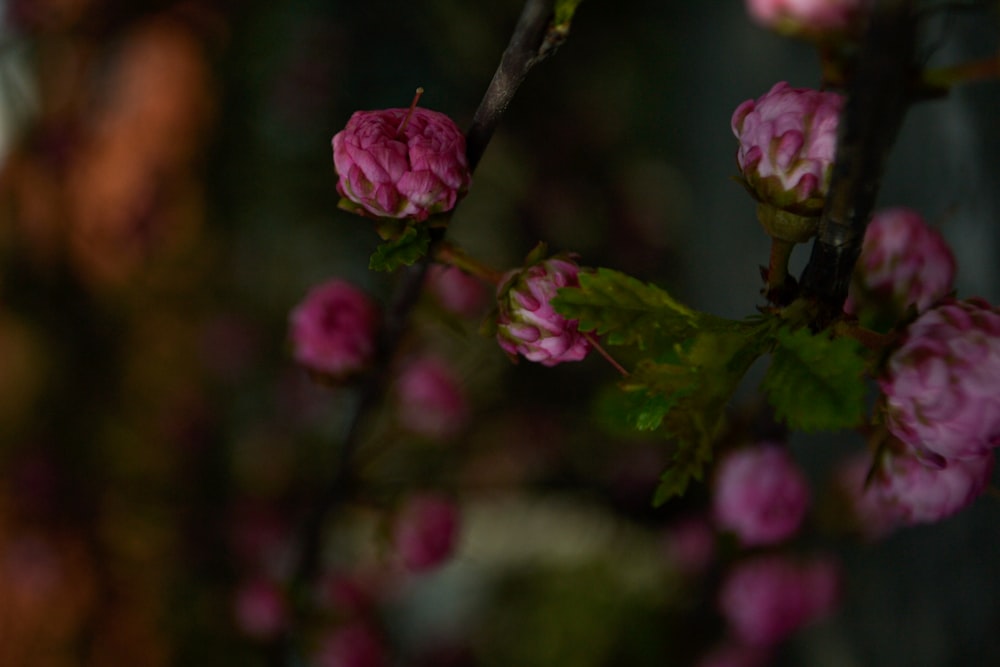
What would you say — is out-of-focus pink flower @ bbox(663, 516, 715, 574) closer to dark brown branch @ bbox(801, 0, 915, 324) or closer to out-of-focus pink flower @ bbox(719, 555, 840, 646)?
out-of-focus pink flower @ bbox(719, 555, 840, 646)

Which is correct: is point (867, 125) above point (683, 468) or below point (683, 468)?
above

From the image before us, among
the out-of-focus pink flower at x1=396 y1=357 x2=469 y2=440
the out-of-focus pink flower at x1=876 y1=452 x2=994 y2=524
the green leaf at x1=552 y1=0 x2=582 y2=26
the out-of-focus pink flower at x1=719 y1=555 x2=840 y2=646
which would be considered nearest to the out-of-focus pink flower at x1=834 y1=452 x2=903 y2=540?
the out-of-focus pink flower at x1=719 y1=555 x2=840 y2=646

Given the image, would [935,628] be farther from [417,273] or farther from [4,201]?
[4,201]

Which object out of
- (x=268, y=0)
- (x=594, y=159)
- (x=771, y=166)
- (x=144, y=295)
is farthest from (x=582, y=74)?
(x=771, y=166)

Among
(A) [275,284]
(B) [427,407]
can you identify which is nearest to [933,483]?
(B) [427,407]

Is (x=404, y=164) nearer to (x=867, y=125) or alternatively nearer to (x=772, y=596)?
(x=867, y=125)
